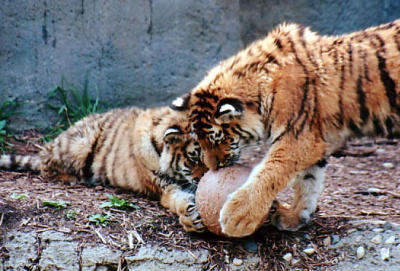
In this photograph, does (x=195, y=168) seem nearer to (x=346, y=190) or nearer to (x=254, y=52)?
(x=254, y=52)

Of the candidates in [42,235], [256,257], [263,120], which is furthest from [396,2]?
[42,235]

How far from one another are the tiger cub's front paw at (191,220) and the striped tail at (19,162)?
195 cm

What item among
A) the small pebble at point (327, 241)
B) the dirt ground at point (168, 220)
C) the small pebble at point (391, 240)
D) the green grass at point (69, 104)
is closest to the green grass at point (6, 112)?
the green grass at point (69, 104)

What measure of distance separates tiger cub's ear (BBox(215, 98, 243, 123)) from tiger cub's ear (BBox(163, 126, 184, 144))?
59 centimetres

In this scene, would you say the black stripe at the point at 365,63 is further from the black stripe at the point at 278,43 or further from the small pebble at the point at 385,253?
the small pebble at the point at 385,253

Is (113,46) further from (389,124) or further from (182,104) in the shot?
(389,124)

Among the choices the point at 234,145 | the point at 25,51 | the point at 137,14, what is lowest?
the point at 234,145

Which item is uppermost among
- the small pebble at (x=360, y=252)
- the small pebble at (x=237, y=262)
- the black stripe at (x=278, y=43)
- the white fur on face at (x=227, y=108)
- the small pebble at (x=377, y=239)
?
the black stripe at (x=278, y=43)

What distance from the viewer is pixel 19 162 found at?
5164 millimetres

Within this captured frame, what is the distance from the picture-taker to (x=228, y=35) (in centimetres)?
644

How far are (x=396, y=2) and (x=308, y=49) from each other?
341 cm

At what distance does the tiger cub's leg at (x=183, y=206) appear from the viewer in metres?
3.65

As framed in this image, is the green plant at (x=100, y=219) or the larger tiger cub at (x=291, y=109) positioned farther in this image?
the green plant at (x=100, y=219)

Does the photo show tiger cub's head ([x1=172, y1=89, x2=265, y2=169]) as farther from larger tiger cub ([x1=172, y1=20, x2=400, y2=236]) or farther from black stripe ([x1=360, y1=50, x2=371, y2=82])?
black stripe ([x1=360, y1=50, x2=371, y2=82])
